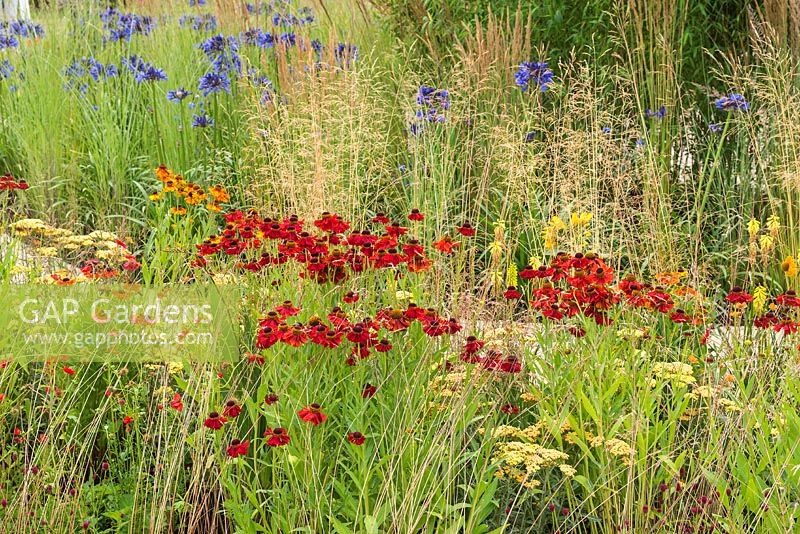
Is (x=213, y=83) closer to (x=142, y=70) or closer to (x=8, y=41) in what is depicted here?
(x=142, y=70)

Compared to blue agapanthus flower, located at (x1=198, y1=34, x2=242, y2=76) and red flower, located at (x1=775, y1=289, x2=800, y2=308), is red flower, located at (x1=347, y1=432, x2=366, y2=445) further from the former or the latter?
blue agapanthus flower, located at (x1=198, y1=34, x2=242, y2=76)

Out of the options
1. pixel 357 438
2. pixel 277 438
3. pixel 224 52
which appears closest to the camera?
pixel 277 438

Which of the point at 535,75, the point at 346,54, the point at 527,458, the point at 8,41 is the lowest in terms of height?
the point at 527,458

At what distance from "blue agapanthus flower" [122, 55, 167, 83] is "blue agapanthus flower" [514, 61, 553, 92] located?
187 centimetres

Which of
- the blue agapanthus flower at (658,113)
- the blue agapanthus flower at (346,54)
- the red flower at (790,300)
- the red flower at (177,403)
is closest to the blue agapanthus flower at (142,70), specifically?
the blue agapanthus flower at (346,54)

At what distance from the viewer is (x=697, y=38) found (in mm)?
5535

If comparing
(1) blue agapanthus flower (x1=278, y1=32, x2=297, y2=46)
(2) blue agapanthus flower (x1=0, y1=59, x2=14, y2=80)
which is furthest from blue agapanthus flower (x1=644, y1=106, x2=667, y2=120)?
(2) blue agapanthus flower (x1=0, y1=59, x2=14, y2=80)

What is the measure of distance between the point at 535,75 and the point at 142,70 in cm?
247

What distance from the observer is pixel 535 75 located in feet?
15.9

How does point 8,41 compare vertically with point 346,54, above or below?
above

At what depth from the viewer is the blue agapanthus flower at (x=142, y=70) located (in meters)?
5.05

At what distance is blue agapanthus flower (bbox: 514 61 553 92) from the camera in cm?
477

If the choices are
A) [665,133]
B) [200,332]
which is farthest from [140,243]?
[665,133]

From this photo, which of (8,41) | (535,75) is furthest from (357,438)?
(8,41)
